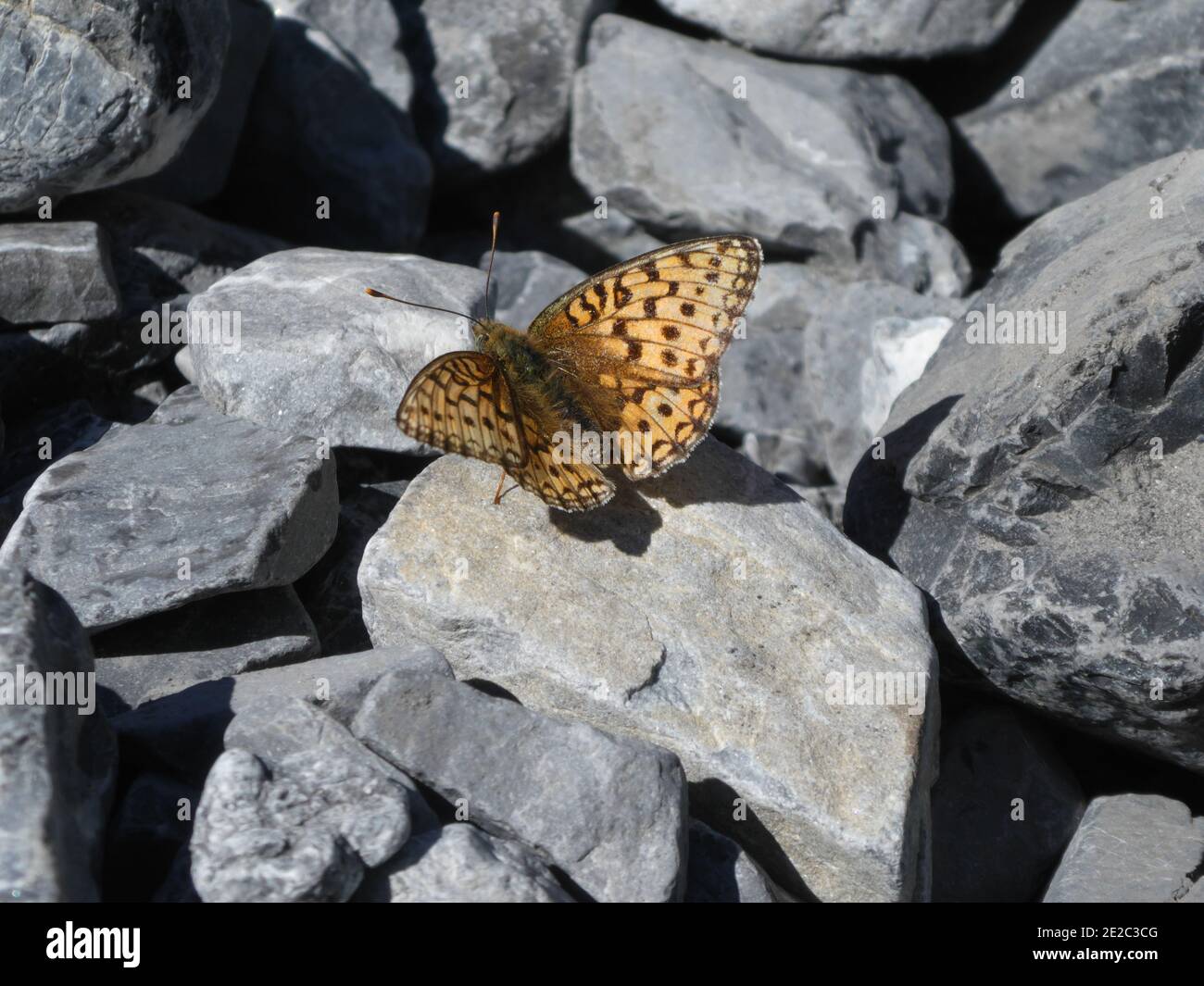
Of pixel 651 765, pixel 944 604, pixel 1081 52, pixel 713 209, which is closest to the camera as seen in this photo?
pixel 651 765

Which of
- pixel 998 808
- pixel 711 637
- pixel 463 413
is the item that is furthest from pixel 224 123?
pixel 998 808

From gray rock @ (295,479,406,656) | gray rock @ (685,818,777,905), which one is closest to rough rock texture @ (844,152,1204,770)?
gray rock @ (685,818,777,905)

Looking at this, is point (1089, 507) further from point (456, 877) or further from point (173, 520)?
point (173, 520)

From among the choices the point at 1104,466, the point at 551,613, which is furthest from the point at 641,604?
the point at 1104,466

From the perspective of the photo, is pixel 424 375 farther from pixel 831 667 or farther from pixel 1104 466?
pixel 1104 466

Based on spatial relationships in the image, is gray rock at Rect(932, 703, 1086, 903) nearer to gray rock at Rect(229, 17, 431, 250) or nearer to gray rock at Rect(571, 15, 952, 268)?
gray rock at Rect(571, 15, 952, 268)

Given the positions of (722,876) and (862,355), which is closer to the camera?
(722,876)

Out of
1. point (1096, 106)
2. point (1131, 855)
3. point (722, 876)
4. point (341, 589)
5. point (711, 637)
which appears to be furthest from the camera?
point (1096, 106)
